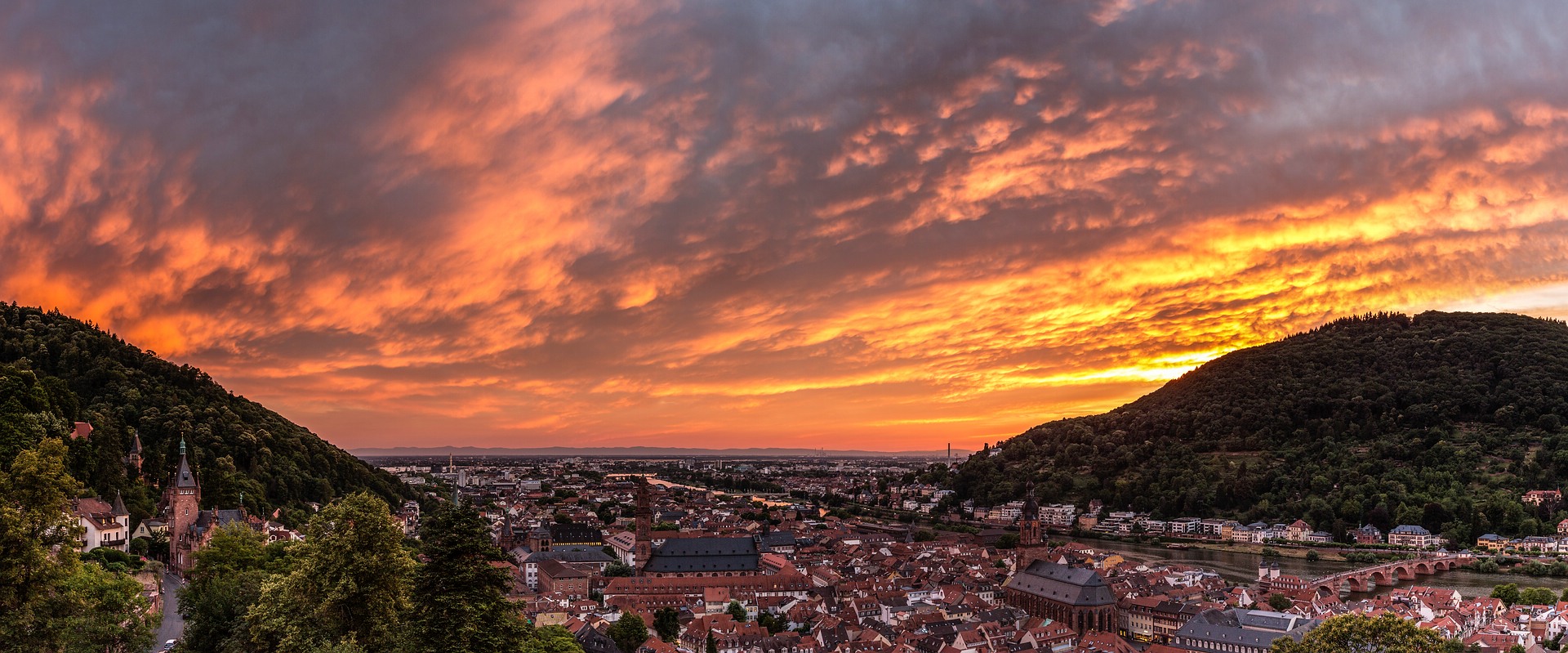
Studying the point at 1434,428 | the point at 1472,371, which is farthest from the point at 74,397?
the point at 1472,371

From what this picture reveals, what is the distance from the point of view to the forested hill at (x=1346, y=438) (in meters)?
98.4

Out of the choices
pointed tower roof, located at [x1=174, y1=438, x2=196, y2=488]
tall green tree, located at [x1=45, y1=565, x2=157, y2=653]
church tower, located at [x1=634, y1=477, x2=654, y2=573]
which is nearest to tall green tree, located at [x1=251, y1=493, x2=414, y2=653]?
tall green tree, located at [x1=45, y1=565, x2=157, y2=653]

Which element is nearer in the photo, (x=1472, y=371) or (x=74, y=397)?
(x=74, y=397)

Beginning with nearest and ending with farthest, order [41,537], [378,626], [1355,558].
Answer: [41,537] → [378,626] → [1355,558]

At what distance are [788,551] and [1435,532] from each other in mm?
57198

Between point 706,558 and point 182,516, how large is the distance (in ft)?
118

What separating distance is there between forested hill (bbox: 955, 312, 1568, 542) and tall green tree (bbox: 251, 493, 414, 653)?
9224cm

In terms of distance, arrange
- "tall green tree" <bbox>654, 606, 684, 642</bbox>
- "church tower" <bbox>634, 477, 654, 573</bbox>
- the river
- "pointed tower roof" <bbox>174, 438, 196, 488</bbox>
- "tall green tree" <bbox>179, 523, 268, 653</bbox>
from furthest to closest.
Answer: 1. "church tower" <bbox>634, 477, 654, 573</bbox>
2. the river
3. "tall green tree" <bbox>654, 606, 684, 642</bbox>
4. "pointed tower roof" <bbox>174, 438, 196, 488</bbox>
5. "tall green tree" <bbox>179, 523, 268, 653</bbox>

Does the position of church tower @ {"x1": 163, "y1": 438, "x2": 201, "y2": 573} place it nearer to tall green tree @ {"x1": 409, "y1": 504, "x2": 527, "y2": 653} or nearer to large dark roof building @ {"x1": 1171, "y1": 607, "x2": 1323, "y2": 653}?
tall green tree @ {"x1": 409, "y1": 504, "x2": 527, "y2": 653}

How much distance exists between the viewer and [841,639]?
4841cm

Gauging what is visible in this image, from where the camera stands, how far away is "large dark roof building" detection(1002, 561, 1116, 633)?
56.9 m

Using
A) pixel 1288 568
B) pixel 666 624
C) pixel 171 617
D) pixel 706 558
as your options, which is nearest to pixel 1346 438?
pixel 1288 568

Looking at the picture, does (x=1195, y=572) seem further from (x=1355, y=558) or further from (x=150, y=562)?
(x=150, y=562)

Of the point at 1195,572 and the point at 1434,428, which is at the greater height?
the point at 1434,428
